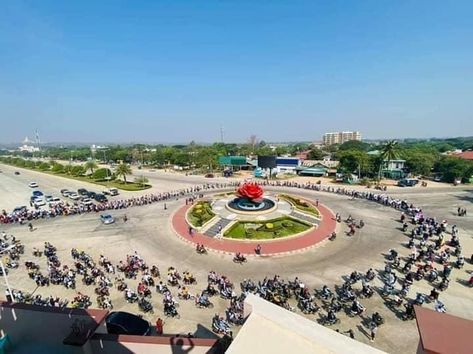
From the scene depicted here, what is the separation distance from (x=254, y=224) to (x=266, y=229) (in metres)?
2.14

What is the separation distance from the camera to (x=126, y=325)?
14.9 m

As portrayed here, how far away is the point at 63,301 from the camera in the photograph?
18.7 m

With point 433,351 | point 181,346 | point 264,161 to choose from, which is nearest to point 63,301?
point 181,346

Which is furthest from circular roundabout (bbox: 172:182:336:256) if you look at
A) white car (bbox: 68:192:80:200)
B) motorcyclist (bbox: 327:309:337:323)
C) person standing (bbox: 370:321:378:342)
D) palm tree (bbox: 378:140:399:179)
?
palm tree (bbox: 378:140:399:179)

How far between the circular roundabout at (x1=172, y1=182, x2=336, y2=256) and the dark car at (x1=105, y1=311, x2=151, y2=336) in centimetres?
1157

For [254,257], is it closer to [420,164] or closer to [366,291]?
[366,291]

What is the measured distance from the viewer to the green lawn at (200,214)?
3331cm

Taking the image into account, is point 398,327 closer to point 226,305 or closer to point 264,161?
point 226,305

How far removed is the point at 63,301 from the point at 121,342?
12057 mm

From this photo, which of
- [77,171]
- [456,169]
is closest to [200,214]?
[456,169]

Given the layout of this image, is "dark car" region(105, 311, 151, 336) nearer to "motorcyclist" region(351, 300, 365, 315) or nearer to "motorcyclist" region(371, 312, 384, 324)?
"motorcyclist" region(351, 300, 365, 315)

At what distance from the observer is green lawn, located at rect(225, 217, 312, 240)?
1143 inches

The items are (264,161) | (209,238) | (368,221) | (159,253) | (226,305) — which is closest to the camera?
(226,305)

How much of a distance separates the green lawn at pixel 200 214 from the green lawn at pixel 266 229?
4438 mm
